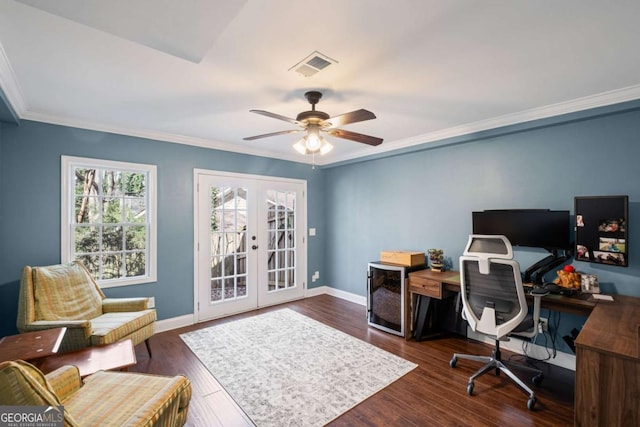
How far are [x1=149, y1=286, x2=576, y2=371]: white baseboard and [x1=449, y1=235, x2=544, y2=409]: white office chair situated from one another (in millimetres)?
412

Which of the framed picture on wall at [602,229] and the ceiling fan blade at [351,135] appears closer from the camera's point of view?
the framed picture on wall at [602,229]

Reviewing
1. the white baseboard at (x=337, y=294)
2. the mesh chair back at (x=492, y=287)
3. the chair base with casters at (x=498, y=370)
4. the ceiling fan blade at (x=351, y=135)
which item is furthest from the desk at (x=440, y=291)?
the ceiling fan blade at (x=351, y=135)

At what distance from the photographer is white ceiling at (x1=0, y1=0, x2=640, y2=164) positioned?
1449mm

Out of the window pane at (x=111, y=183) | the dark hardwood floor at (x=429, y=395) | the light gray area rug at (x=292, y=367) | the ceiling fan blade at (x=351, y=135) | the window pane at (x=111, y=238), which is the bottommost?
the dark hardwood floor at (x=429, y=395)

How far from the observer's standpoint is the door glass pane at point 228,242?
4.12 metres

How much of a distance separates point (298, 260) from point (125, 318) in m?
2.77

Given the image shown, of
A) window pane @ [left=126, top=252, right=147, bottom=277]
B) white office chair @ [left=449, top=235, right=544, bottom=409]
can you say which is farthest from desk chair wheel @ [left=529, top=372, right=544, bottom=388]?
window pane @ [left=126, top=252, right=147, bottom=277]

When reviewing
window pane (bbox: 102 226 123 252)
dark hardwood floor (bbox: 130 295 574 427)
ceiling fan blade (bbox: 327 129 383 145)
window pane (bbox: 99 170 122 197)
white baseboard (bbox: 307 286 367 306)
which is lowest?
dark hardwood floor (bbox: 130 295 574 427)

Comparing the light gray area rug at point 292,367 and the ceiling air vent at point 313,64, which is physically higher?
the ceiling air vent at point 313,64

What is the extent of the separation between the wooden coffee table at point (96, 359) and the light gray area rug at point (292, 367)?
2.57 ft

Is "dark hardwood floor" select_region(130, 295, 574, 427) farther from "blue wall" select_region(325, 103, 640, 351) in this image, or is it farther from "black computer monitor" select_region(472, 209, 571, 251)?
"black computer monitor" select_region(472, 209, 571, 251)

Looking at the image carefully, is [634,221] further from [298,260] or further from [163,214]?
[163,214]

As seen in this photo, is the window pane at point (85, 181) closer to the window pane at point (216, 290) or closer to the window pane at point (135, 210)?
the window pane at point (135, 210)

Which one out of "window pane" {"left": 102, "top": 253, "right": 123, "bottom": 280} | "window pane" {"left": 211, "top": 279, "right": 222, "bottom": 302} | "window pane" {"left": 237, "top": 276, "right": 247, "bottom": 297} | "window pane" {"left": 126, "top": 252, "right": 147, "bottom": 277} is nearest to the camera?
"window pane" {"left": 102, "top": 253, "right": 123, "bottom": 280}
